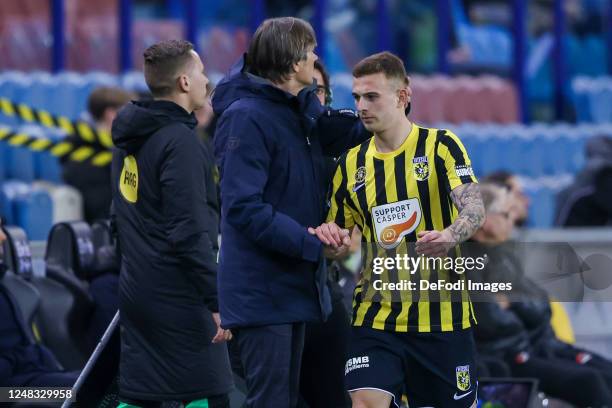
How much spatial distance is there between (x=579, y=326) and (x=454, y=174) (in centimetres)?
291

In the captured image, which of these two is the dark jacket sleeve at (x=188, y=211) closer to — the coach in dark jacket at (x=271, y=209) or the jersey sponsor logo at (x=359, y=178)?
the coach in dark jacket at (x=271, y=209)

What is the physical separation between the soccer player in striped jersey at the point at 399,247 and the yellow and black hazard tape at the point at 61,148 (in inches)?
186

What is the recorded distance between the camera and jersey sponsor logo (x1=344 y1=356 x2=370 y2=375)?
16.5 feet

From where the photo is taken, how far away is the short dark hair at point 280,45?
4.79 m

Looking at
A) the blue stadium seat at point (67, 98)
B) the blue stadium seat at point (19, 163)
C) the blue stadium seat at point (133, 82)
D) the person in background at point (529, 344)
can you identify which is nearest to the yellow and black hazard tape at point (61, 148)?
the blue stadium seat at point (19, 163)

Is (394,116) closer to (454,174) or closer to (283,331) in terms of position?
(454,174)

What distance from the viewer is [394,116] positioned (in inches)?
198

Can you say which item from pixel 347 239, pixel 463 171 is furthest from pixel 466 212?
pixel 347 239

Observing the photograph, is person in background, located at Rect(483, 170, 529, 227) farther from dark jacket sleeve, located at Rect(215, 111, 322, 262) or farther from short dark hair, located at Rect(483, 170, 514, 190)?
dark jacket sleeve, located at Rect(215, 111, 322, 262)

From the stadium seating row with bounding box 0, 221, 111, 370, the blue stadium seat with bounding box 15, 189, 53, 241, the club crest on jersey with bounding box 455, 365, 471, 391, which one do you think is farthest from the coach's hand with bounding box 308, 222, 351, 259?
the blue stadium seat with bounding box 15, 189, 53, 241

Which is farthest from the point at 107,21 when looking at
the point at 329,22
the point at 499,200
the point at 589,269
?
the point at 589,269

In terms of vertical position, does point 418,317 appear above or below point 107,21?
below

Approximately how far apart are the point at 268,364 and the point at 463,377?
2.44ft

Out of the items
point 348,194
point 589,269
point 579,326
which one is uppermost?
point 348,194
